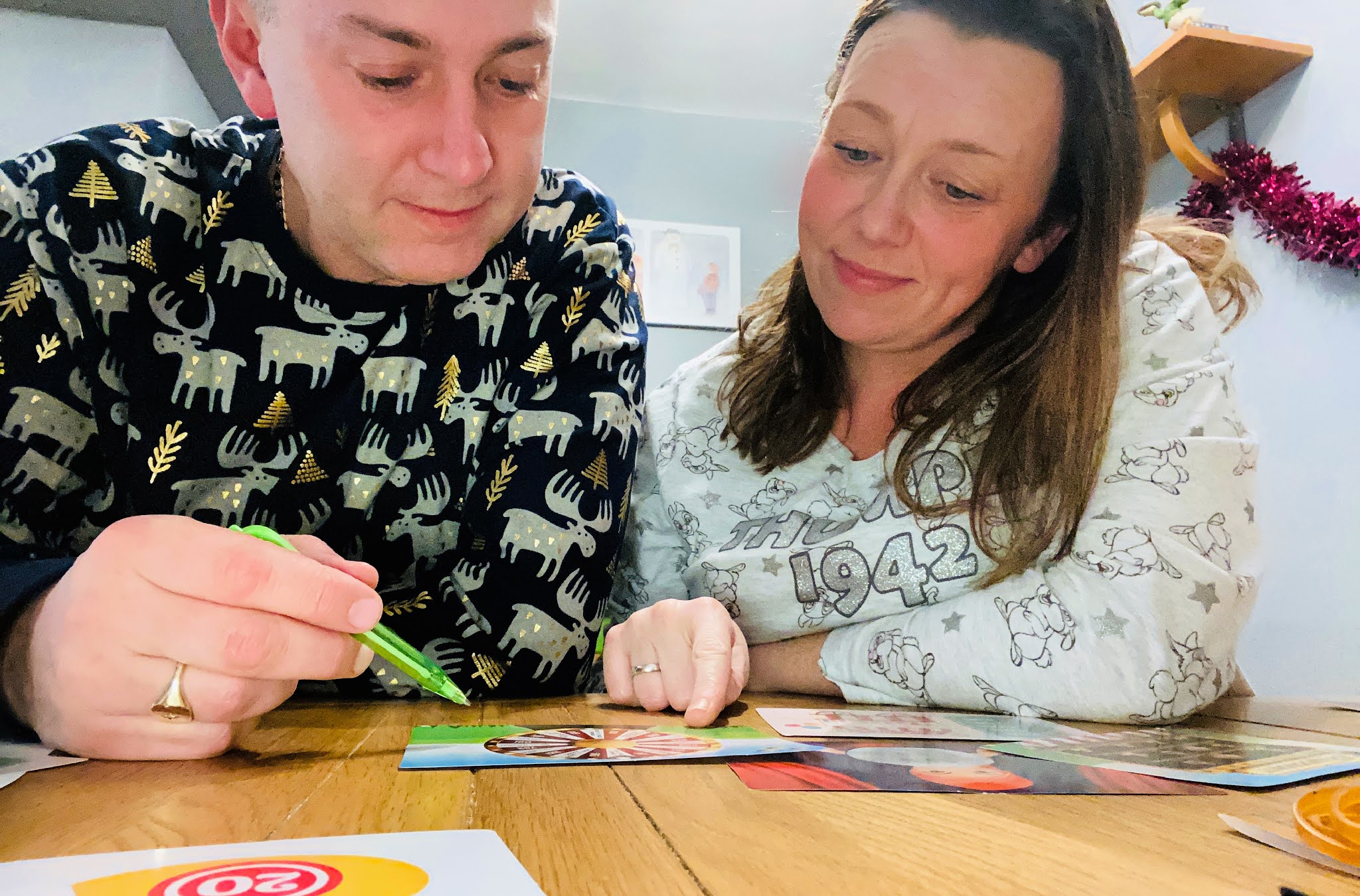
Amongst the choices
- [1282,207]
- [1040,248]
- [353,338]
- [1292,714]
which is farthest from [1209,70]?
[353,338]

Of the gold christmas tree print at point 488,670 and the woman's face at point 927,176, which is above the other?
the woman's face at point 927,176

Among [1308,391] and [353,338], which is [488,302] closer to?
[353,338]

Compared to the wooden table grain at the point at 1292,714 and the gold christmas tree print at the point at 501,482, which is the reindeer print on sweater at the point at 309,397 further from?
the wooden table grain at the point at 1292,714

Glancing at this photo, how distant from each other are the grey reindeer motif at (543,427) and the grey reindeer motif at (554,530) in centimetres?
3

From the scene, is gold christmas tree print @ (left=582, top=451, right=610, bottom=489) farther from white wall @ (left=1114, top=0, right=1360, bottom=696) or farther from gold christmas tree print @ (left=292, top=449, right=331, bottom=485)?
white wall @ (left=1114, top=0, right=1360, bottom=696)

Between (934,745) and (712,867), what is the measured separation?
29cm

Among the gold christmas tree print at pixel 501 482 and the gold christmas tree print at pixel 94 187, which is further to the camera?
the gold christmas tree print at pixel 501 482

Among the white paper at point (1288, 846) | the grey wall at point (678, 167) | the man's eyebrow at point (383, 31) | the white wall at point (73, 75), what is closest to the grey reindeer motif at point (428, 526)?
the man's eyebrow at point (383, 31)

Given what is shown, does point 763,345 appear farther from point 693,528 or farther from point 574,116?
point 574,116

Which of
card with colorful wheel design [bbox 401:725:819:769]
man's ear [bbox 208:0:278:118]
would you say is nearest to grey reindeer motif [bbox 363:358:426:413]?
man's ear [bbox 208:0:278:118]

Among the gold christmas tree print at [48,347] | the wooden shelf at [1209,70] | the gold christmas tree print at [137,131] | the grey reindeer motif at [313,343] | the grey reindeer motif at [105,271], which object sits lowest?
the gold christmas tree print at [48,347]

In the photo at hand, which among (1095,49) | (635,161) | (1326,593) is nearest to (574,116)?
(635,161)

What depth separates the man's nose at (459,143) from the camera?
661 mm

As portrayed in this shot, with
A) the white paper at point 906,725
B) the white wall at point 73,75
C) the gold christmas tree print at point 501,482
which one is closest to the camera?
the white paper at point 906,725
